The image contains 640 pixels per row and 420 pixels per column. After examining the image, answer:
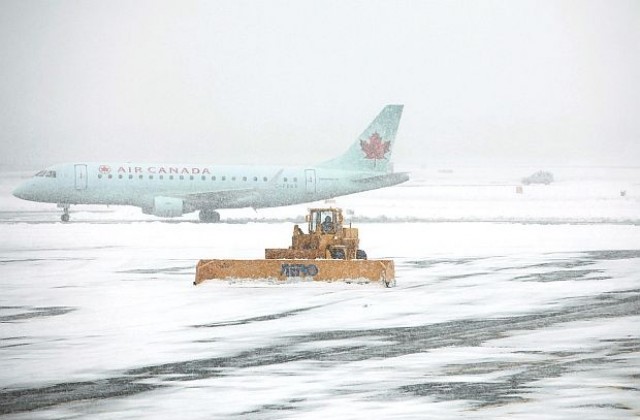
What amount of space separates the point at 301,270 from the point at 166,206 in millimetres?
35818

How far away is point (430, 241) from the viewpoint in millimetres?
49031

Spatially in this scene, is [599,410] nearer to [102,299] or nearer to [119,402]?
[119,402]

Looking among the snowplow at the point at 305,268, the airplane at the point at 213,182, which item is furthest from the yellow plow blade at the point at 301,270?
the airplane at the point at 213,182

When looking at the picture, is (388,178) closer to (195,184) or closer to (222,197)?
(222,197)

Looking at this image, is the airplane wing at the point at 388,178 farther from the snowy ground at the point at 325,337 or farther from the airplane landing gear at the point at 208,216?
the snowy ground at the point at 325,337

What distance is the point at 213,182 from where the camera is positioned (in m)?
66.1

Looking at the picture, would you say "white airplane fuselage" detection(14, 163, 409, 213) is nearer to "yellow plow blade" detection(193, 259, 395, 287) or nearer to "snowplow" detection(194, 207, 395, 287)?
"snowplow" detection(194, 207, 395, 287)

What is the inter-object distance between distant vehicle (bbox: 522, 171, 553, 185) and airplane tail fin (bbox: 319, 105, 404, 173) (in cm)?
6273

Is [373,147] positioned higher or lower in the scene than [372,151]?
higher

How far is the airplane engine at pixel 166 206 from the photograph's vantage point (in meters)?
63.5

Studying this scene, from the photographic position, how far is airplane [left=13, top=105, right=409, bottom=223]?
6397cm

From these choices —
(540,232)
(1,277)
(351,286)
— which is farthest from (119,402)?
(540,232)

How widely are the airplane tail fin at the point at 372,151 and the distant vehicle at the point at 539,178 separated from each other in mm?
62728

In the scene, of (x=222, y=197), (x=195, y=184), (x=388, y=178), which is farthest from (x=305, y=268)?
(x=388, y=178)
